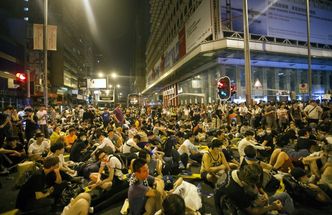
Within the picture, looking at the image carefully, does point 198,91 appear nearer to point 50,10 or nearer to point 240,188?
point 240,188

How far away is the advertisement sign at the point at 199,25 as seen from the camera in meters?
23.7

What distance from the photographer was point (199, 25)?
2638 centimetres

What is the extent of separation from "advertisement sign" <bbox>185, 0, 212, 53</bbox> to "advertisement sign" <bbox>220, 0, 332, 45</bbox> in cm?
156

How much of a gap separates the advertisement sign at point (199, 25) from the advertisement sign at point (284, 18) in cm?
156

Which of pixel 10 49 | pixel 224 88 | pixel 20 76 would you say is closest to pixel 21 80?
pixel 20 76

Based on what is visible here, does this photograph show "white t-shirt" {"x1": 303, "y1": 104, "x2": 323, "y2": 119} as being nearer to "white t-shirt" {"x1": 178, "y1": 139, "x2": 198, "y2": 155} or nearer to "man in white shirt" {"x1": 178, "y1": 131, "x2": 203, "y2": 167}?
"man in white shirt" {"x1": 178, "y1": 131, "x2": 203, "y2": 167}

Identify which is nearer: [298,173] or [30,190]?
[30,190]

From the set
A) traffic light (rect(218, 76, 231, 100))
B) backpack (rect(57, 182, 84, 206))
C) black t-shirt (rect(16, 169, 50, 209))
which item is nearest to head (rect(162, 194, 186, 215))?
black t-shirt (rect(16, 169, 50, 209))

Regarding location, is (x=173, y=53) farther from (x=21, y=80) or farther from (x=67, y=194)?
(x=67, y=194)

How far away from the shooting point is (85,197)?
3.89m

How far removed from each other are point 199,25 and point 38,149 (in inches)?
914

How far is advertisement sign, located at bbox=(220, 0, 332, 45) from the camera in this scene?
78.5 ft

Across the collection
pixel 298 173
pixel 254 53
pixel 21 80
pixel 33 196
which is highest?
pixel 254 53

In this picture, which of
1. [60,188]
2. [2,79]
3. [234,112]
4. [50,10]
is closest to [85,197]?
[60,188]
